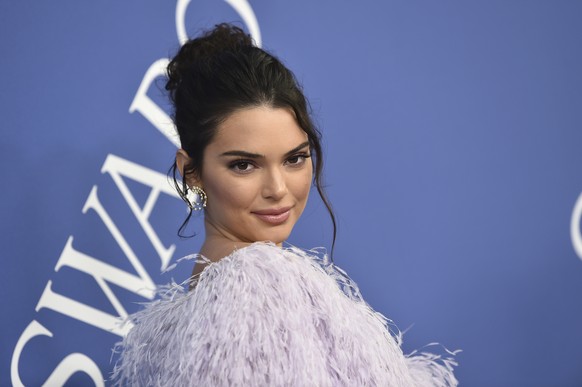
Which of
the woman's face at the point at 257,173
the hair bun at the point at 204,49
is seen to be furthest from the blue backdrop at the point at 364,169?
the woman's face at the point at 257,173

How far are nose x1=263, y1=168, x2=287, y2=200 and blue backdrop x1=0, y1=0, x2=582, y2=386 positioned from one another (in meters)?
0.67

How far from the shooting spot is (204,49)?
1.27 meters

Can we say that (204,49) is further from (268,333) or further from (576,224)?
(576,224)

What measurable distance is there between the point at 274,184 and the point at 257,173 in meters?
0.04

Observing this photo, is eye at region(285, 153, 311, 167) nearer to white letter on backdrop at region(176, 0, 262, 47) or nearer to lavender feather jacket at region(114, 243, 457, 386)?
lavender feather jacket at region(114, 243, 457, 386)

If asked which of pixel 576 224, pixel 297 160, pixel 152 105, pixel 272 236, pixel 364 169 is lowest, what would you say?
pixel 272 236

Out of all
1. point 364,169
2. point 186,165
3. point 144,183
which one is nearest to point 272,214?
point 186,165

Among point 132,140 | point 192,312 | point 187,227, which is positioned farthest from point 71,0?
point 192,312

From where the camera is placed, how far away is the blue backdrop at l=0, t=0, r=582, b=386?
1.63 meters

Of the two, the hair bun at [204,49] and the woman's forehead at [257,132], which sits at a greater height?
the hair bun at [204,49]

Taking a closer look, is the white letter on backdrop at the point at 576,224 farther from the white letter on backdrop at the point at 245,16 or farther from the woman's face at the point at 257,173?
the woman's face at the point at 257,173

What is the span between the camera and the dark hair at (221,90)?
1.15 meters

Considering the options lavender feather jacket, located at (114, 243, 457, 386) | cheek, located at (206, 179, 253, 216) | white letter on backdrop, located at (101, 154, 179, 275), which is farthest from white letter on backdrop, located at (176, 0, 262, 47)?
lavender feather jacket, located at (114, 243, 457, 386)

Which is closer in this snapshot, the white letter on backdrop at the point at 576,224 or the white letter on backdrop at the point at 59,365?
the white letter on backdrop at the point at 59,365
